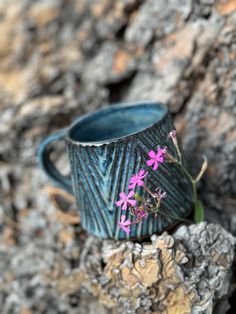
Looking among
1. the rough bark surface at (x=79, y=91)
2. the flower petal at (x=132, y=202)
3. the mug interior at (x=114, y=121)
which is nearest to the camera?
the flower petal at (x=132, y=202)

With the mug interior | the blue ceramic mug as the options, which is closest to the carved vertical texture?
the blue ceramic mug

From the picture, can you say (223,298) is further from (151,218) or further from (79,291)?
(79,291)

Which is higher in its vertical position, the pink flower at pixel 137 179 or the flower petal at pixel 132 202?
the pink flower at pixel 137 179

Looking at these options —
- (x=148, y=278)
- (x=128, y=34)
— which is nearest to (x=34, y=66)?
(x=128, y=34)

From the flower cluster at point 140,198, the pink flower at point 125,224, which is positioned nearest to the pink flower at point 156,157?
the flower cluster at point 140,198

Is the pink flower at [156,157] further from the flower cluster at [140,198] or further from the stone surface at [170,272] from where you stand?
the stone surface at [170,272]

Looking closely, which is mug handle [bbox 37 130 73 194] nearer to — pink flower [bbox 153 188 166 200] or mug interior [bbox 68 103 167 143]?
mug interior [bbox 68 103 167 143]

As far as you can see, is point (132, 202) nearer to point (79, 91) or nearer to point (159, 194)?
point (159, 194)

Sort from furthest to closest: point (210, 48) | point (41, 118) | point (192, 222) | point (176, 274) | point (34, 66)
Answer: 1. point (34, 66)
2. point (41, 118)
3. point (210, 48)
4. point (192, 222)
5. point (176, 274)
